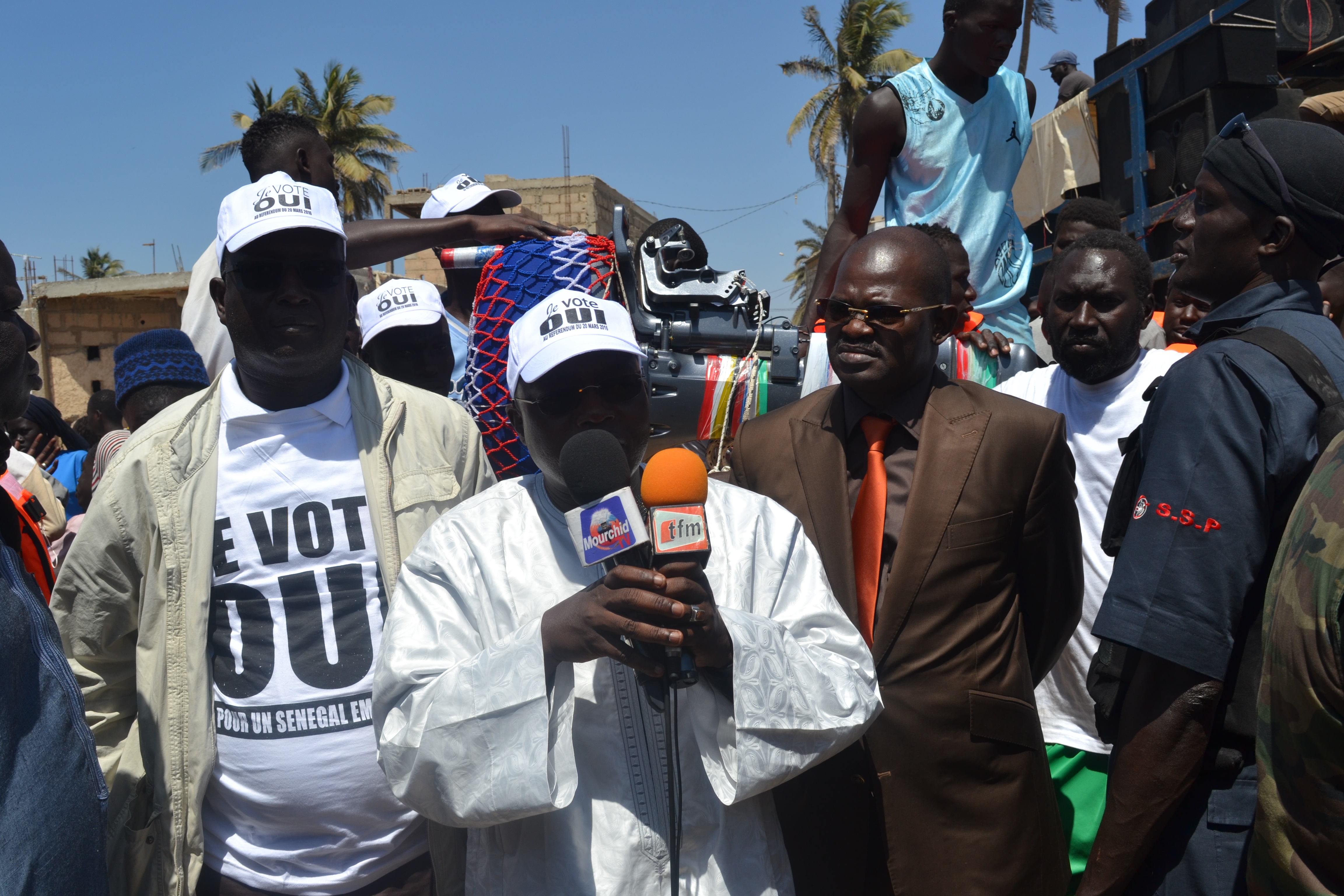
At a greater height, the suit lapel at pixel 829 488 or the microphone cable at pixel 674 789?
the suit lapel at pixel 829 488

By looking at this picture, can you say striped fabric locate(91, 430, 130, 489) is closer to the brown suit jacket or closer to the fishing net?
the fishing net

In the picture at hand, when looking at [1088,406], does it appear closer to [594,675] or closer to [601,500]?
[594,675]

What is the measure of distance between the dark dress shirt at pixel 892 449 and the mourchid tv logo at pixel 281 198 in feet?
4.86

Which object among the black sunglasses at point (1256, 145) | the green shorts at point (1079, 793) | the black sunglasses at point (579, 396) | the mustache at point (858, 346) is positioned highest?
the black sunglasses at point (1256, 145)

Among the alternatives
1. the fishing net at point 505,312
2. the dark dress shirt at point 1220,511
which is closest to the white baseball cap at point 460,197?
the fishing net at point 505,312

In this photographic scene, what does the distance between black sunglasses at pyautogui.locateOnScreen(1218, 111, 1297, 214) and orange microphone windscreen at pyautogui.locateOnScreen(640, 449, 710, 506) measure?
58.2 inches

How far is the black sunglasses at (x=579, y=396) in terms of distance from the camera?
2.14m

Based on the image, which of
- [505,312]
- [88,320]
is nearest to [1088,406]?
[505,312]

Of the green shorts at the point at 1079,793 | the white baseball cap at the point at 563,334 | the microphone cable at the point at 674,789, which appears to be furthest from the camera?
the green shorts at the point at 1079,793

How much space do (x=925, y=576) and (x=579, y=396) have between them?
96cm

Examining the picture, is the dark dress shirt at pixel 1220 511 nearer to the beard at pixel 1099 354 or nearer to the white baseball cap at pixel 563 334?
the white baseball cap at pixel 563 334

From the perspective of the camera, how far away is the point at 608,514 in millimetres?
1652

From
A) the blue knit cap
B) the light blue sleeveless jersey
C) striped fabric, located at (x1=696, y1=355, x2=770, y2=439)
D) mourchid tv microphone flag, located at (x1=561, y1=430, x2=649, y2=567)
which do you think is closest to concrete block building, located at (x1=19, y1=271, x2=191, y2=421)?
the blue knit cap

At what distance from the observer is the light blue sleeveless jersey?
3906mm
